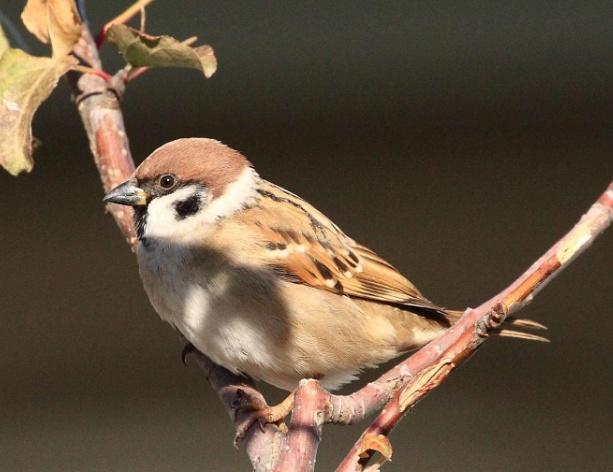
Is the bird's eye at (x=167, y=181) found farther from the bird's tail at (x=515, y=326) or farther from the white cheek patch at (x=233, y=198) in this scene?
the bird's tail at (x=515, y=326)

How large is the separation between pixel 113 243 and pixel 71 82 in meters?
2.19

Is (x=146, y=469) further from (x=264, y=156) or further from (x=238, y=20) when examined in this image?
(x=238, y=20)

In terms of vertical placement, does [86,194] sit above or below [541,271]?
below

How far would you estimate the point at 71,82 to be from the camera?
2023mm

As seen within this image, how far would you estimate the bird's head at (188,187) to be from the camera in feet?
6.63

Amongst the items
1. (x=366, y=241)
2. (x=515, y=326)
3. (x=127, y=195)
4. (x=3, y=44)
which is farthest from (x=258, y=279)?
(x=366, y=241)

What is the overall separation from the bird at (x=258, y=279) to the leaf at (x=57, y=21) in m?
0.38

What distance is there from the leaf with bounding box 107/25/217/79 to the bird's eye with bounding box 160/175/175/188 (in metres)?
0.38

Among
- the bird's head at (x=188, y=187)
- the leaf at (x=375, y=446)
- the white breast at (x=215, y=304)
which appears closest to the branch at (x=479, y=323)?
the leaf at (x=375, y=446)

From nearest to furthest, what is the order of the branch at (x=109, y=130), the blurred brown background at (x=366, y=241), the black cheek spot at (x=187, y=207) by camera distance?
the branch at (x=109, y=130) < the black cheek spot at (x=187, y=207) < the blurred brown background at (x=366, y=241)

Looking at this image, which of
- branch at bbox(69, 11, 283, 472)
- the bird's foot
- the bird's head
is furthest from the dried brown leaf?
the bird's head

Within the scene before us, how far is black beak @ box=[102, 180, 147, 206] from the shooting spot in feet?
6.31

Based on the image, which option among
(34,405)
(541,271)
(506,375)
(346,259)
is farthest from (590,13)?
(541,271)

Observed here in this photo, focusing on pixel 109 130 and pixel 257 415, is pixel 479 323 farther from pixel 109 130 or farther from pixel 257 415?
pixel 109 130
